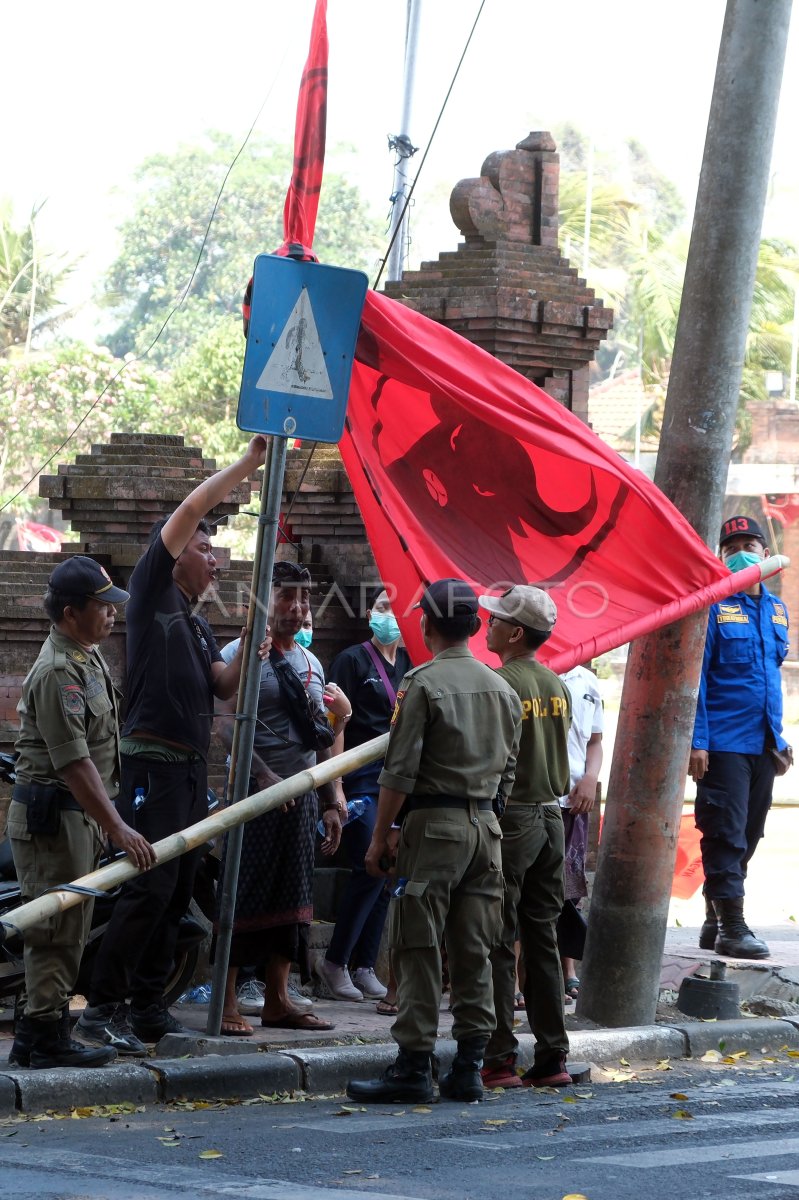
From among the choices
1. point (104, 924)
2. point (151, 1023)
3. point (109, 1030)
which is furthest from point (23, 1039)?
point (104, 924)

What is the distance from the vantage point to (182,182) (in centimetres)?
7056

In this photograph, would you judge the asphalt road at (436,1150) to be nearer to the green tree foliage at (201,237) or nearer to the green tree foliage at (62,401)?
the green tree foliage at (62,401)

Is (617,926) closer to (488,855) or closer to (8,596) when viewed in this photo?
(488,855)

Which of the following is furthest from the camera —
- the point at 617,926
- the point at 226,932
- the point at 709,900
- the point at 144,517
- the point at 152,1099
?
the point at 709,900

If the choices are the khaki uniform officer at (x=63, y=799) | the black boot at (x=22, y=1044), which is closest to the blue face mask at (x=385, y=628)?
the khaki uniform officer at (x=63, y=799)

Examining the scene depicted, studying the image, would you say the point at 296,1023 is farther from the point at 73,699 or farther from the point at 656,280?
the point at 656,280

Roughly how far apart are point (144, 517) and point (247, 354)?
2.43 m

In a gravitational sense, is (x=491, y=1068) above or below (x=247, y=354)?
below

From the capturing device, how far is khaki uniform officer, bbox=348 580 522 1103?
20.6 feet

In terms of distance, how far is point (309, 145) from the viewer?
266 inches

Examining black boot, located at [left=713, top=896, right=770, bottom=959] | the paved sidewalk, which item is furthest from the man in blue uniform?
the paved sidewalk

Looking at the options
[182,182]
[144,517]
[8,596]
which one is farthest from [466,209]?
[182,182]

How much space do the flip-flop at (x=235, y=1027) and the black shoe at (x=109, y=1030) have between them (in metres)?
0.36

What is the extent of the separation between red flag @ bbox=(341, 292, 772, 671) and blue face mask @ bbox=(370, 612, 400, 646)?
1252 millimetres
